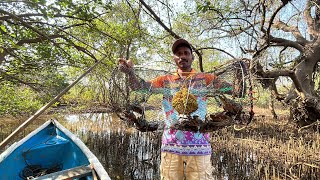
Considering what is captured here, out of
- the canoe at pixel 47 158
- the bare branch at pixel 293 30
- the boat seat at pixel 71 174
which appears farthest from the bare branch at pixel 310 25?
the boat seat at pixel 71 174

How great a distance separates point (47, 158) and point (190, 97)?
298 cm

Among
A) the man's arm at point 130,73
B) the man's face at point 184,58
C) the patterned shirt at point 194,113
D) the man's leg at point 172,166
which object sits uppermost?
the man's face at point 184,58

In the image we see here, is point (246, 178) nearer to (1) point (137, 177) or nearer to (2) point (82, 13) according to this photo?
(1) point (137, 177)

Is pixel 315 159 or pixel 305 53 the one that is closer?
pixel 315 159

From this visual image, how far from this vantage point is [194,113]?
1.84m

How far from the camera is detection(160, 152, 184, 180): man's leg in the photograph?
1.93 metres

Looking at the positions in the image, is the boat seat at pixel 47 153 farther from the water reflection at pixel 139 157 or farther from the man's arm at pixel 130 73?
the man's arm at pixel 130 73

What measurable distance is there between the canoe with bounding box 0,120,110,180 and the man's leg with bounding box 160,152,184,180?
938 millimetres

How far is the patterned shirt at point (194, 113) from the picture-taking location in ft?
6.20

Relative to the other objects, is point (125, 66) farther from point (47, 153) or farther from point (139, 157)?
point (139, 157)

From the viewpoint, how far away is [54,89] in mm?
5500

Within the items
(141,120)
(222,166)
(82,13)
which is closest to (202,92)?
(141,120)

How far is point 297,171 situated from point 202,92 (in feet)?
11.9

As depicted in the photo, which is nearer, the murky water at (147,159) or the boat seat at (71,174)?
the boat seat at (71,174)
